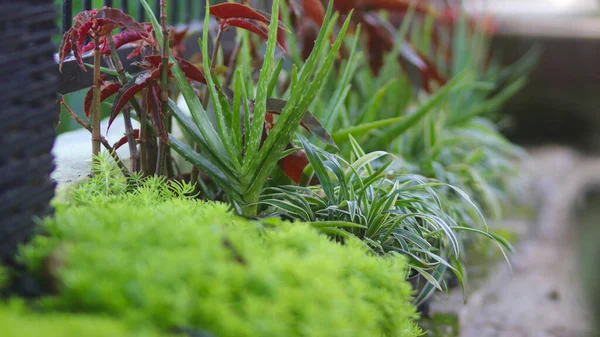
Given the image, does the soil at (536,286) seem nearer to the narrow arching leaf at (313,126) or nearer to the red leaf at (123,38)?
the narrow arching leaf at (313,126)

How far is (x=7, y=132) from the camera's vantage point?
909mm

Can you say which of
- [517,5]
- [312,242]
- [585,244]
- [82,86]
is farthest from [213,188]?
[517,5]

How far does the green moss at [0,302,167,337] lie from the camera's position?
657 mm

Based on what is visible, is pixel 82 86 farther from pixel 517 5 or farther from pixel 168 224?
pixel 517 5

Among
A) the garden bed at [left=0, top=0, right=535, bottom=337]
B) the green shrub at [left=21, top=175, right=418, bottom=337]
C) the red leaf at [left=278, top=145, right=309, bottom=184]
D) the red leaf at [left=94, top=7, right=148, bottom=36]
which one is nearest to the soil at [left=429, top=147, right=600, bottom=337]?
the garden bed at [left=0, top=0, right=535, bottom=337]

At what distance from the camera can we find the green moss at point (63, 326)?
25.9 inches

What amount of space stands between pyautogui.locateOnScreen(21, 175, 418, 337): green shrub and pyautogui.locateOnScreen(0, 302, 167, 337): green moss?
0.09 feet

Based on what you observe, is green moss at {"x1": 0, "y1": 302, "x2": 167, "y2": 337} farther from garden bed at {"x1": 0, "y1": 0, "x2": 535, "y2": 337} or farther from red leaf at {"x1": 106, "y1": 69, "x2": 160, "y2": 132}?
red leaf at {"x1": 106, "y1": 69, "x2": 160, "y2": 132}

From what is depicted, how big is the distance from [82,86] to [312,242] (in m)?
0.86

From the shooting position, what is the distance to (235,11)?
4.52 ft

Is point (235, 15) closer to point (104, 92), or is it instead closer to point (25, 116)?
point (104, 92)

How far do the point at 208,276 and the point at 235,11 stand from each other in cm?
77

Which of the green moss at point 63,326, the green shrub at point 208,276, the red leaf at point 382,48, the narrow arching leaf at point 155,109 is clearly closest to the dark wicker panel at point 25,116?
the green shrub at point 208,276

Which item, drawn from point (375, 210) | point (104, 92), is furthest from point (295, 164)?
point (104, 92)
